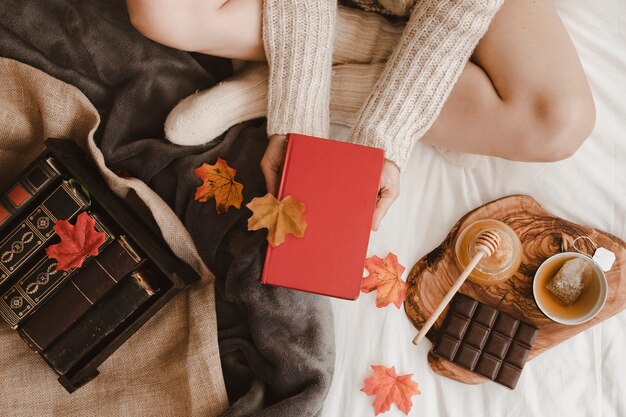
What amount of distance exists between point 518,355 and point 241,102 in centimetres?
61

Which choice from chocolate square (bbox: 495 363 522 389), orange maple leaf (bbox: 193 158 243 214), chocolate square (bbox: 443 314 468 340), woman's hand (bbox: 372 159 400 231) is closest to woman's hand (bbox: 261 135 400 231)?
woman's hand (bbox: 372 159 400 231)

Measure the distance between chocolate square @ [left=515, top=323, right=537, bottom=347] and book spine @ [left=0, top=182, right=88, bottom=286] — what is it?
0.70 metres

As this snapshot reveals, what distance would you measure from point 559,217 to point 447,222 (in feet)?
0.61

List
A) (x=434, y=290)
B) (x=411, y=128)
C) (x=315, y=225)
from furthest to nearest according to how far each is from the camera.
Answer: (x=434, y=290) < (x=411, y=128) < (x=315, y=225)

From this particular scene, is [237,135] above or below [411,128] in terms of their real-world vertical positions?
below

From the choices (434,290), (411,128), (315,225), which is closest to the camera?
(315,225)

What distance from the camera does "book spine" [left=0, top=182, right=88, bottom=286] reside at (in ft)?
2.70

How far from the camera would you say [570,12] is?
0.94 meters

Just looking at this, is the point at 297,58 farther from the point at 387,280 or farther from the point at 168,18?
the point at 387,280

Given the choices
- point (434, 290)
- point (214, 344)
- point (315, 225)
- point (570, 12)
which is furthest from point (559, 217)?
point (214, 344)

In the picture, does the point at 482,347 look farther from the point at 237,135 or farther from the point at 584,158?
the point at 237,135

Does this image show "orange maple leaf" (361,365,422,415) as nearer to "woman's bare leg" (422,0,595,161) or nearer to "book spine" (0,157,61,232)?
"woman's bare leg" (422,0,595,161)

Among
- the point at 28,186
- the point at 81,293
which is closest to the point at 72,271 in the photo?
the point at 81,293

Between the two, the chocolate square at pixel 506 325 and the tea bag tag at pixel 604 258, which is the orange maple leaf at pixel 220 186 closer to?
the chocolate square at pixel 506 325
